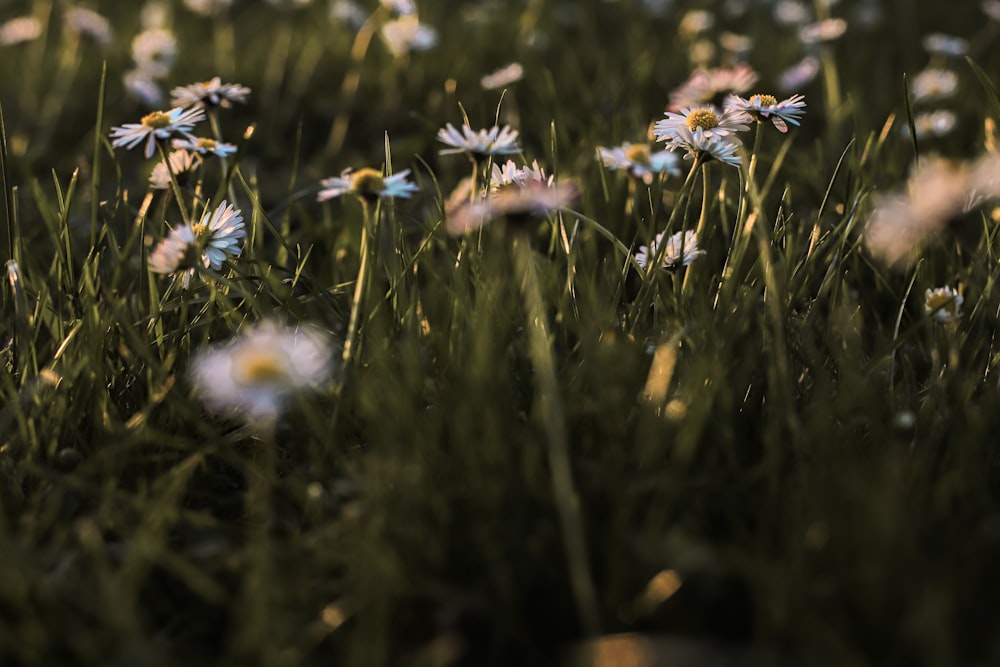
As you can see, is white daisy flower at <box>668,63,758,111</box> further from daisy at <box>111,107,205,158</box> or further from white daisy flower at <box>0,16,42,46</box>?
white daisy flower at <box>0,16,42,46</box>

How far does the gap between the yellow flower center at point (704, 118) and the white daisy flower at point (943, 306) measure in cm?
36

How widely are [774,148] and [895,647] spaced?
1274mm

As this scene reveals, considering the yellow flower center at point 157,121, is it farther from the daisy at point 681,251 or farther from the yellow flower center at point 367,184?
the daisy at point 681,251

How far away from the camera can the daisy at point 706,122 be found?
126 centimetres

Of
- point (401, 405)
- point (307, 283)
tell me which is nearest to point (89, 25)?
point (307, 283)

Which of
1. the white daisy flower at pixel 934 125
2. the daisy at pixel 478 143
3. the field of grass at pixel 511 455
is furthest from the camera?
the white daisy flower at pixel 934 125

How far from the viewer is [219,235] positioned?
4.07 feet

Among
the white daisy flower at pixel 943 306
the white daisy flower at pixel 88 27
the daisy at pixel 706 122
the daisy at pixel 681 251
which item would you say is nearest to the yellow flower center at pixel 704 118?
the daisy at pixel 706 122

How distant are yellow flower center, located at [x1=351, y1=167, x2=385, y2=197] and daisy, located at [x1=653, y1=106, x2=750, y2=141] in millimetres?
375

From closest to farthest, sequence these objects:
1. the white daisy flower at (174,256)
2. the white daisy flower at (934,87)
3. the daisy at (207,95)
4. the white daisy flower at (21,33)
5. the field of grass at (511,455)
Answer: the field of grass at (511,455) < the white daisy flower at (174,256) < the daisy at (207,95) < the white daisy flower at (934,87) < the white daisy flower at (21,33)

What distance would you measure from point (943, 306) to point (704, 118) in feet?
1.30

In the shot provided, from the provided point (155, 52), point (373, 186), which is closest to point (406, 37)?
point (155, 52)

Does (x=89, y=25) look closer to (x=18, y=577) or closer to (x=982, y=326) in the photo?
(x=18, y=577)

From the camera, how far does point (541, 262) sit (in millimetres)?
1450
